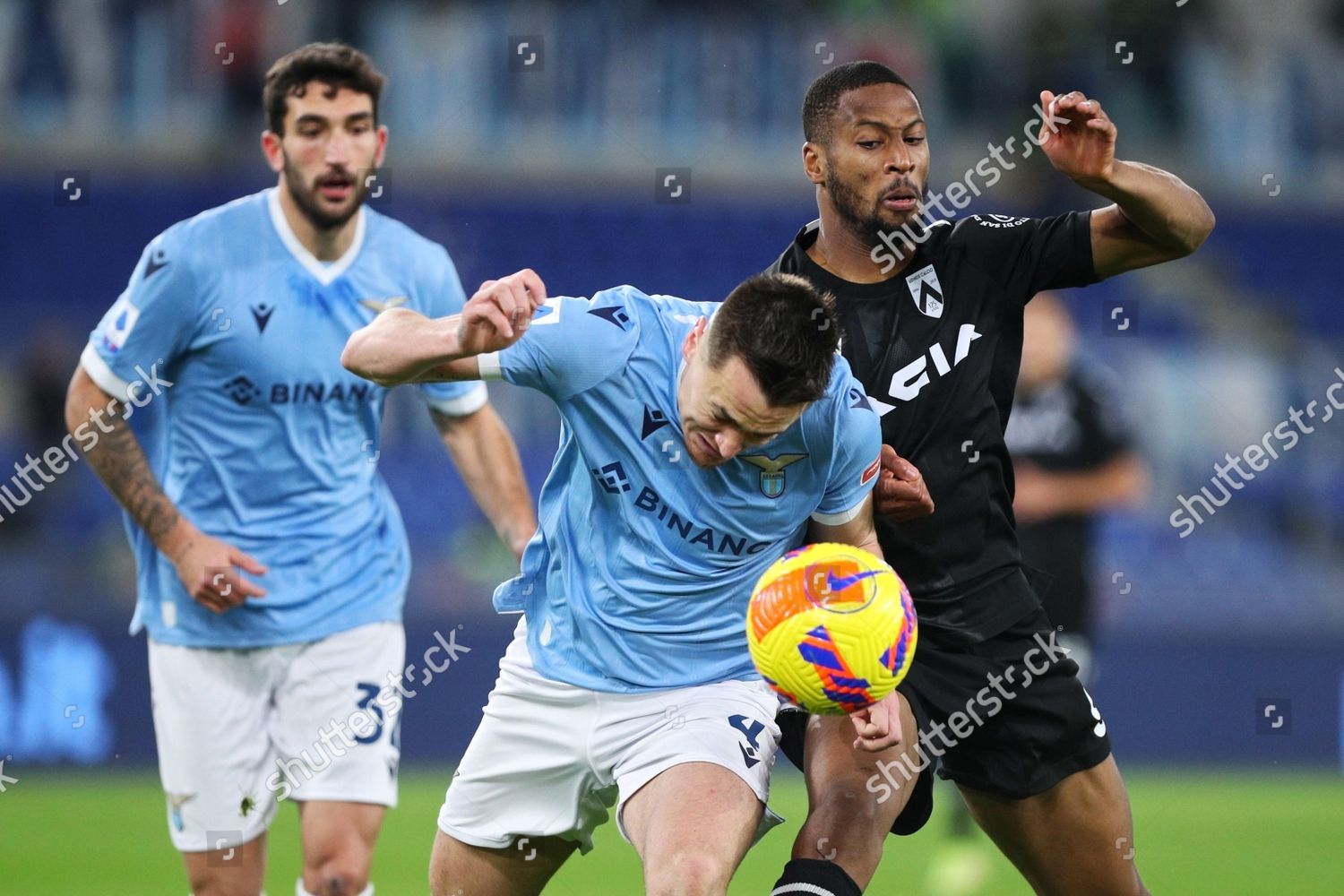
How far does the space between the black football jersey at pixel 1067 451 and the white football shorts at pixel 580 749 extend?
434 cm

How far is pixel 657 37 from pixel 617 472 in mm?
13392

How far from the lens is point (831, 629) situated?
160 inches

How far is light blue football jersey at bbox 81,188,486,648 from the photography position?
18.7 feet

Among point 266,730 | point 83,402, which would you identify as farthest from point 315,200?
point 266,730

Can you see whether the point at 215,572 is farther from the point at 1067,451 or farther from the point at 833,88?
the point at 1067,451

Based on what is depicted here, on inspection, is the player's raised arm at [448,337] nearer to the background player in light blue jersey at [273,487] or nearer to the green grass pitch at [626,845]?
the background player in light blue jersey at [273,487]

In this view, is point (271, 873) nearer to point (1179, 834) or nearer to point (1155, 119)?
point (1179, 834)

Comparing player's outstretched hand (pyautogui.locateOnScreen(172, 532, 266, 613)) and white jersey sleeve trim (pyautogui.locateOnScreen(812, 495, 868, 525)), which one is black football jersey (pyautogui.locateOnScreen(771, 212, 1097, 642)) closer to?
white jersey sleeve trim (pyautogui.locateOnScreen(812, 495, 868, 525))

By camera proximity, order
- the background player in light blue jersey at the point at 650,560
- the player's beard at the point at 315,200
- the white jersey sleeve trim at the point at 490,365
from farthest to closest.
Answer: the player's beard at the point at 315,200 < the white jersey sleeve trim at the point at 490,365 < the background player in light blue jersey at the point at 650,560

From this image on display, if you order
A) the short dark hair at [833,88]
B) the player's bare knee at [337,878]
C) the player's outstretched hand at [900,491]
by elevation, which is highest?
the short dark hair at [833,88]

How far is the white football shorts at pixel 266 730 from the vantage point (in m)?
5.59

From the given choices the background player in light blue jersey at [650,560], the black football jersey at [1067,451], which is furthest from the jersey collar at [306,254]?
the black football jersey at [1067,451]

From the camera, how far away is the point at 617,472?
14.9 feet

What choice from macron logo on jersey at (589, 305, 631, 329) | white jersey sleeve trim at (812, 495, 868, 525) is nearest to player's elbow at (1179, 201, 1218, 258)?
white jersey sleeve trim at (812, 495, 868, 525)
